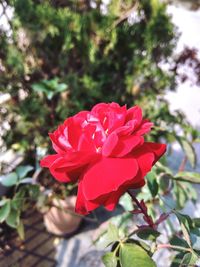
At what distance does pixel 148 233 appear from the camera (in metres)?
0.74

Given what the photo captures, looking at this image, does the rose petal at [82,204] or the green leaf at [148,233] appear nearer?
the rose petal at [82,204]

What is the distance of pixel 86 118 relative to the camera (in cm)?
65

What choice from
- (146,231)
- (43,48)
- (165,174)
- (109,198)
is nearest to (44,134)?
(43,48)

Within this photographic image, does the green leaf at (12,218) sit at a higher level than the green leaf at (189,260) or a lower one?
higher

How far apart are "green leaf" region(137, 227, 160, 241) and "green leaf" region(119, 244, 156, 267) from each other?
34 mm

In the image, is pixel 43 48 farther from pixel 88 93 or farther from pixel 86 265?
pixel 86 265

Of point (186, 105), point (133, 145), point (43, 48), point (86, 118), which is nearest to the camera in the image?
point (133, 145)

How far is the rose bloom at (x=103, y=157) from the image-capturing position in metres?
0.53

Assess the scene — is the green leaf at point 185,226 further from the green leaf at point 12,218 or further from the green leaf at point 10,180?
the green leaf at point 10,180

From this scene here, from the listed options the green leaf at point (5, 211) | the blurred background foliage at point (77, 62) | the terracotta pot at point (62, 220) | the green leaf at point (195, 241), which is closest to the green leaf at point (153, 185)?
the green leaf at point (195, 241)

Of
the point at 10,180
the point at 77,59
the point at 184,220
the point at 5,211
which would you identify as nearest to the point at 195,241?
the point at 184,220

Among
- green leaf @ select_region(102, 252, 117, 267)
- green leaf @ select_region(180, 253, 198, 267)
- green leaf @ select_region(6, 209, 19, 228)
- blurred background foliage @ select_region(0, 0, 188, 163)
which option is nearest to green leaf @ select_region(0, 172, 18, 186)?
green leaf @ select_region(6, 209, 19, 228)

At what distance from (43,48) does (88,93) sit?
A: 0.35 metres

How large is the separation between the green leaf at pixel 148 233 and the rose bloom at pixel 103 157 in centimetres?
20
